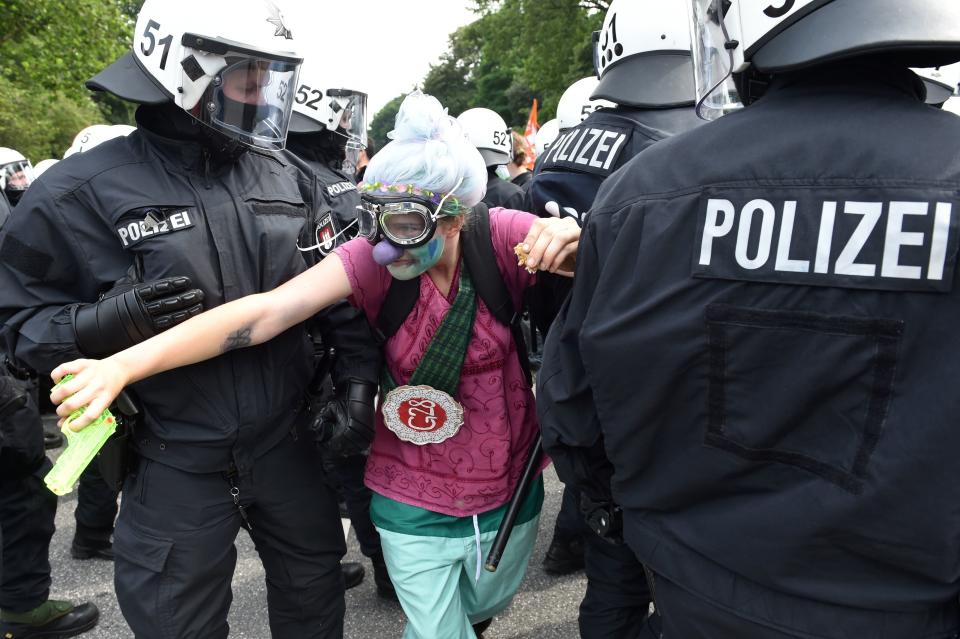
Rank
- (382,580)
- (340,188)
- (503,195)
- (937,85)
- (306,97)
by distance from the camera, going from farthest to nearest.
Result: 1. (503,195)
2. (306,97)
3. (340,188)
4. (382,580)
5. (937,85)

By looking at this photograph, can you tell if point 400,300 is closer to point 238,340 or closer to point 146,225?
point 238,340

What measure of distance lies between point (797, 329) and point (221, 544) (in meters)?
1.65

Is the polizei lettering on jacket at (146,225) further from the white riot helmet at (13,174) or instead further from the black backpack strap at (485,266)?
the white riot helmet at (13,174)

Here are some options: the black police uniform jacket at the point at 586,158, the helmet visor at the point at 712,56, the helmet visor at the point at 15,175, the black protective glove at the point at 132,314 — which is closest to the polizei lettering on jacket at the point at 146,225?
the black protective glove at the point at 132,314

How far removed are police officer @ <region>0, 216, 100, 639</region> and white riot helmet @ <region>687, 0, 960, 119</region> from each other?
2.63 meters

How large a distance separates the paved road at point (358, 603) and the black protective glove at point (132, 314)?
171 cm

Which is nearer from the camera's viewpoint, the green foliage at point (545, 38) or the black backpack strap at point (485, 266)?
the black backpack strap at point (485, 266)

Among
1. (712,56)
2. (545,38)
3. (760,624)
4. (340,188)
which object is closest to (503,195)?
(340,188)

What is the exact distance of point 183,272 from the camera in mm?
1880

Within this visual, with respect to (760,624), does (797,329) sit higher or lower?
higher

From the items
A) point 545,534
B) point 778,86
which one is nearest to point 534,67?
point 545,534

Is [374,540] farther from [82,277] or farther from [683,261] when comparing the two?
[683,261]

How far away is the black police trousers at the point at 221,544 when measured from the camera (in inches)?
75.7

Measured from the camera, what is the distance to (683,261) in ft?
4.12
